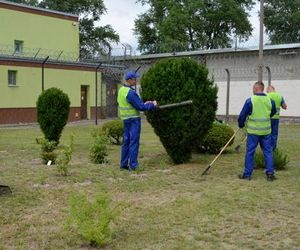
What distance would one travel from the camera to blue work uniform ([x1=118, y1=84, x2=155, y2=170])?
10.1 meters

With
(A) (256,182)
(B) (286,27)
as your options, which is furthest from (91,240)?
(B) (286,27)

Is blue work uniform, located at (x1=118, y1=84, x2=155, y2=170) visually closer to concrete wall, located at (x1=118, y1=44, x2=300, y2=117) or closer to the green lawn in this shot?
the green lawn

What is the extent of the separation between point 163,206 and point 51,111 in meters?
7.92

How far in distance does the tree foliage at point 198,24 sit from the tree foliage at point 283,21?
2.11 metres

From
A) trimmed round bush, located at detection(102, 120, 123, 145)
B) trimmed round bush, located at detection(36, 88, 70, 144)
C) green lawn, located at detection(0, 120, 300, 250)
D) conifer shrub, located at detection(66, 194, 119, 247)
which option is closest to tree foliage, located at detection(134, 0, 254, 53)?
trimmed round bush, located at detection(102, 120, 123, 145)

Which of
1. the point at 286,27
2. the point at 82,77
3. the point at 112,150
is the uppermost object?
the point at 286,27

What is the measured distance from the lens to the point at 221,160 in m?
12.0

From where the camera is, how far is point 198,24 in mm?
49906

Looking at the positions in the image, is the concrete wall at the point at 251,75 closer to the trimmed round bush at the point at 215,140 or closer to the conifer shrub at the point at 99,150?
the trimmed round bush at the point at 215,140

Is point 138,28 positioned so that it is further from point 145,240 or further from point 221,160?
point 145,240

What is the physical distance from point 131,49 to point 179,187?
30.7m

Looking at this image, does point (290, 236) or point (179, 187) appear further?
point (179, 187)

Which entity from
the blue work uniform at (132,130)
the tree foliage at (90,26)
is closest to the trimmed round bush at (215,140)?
the blue work uniform at (132,130)

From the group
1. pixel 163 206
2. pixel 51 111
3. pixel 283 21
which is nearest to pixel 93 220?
pixel 163 206
